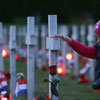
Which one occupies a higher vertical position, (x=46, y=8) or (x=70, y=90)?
(x=46, y=8)

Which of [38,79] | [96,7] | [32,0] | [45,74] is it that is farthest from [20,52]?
[32,0]

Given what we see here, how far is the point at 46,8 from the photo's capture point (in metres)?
40.4

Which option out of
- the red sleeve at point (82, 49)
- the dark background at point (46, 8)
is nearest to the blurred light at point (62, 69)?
the red sleeve at point (82, 49)

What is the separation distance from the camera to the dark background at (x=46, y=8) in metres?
40.0

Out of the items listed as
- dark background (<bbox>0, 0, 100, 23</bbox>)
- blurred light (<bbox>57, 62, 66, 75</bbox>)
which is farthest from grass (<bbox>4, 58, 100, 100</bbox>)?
dark background (<bbox>0, 0, 100, 23</bbox>)

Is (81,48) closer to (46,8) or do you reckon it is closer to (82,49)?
(82,49)

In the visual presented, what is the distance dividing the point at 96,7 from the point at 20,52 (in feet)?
77.7

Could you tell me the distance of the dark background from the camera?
40.0 metres

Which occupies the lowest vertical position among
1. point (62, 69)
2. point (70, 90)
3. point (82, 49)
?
point (70, 90)

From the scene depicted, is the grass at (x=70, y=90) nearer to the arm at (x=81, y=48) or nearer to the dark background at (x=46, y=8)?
the arm at (x=81, y=48)

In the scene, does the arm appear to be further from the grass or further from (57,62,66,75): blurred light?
(57,62,66,75): blurred light

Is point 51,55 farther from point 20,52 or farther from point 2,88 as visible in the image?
point 20,52

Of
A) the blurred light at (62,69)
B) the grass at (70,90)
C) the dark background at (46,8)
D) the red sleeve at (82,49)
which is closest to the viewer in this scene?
the red sleeve at (82,49)

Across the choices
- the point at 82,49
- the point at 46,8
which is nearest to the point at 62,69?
the point at 82,49
